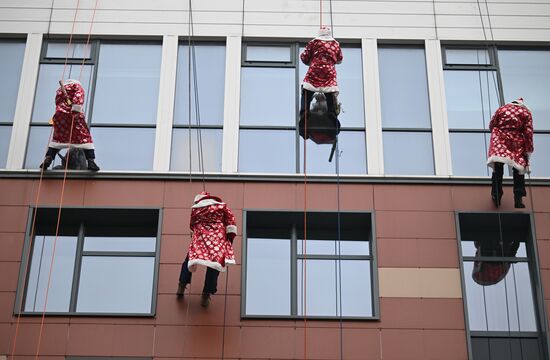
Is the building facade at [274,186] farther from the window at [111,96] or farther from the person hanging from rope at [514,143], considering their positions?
the person hanging from rope at [514,143]

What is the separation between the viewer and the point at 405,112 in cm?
1360

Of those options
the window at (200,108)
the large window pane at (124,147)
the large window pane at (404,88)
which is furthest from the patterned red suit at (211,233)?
the large window pane at (404,88)

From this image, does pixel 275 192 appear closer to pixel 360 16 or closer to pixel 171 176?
pixel 171 176

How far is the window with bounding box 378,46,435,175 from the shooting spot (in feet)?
43.2

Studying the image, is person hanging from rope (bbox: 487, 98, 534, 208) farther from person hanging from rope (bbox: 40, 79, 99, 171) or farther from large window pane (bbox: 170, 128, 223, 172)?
person hanging from rope (bbox: 40, 79, 99, 171)

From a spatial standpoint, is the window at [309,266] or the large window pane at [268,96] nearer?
the window at [309,266]

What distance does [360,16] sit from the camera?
1430 centimetres

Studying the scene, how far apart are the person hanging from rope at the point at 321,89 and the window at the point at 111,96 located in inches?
97.0

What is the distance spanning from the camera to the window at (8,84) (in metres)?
13.3

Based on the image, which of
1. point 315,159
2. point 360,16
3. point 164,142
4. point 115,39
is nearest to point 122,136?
point 164,142

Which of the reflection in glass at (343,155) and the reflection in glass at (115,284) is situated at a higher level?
the reflection in glass at (343,155)

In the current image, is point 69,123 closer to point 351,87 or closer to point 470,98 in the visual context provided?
point 351,87

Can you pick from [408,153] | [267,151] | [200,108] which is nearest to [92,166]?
[200,108]

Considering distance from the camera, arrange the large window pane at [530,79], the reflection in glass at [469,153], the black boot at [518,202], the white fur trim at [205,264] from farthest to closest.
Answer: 1. the large window pane at [530,79]
2. the reflection in glass at [469,153]
3. the black boot at [518,202]
4. the white fur trim at [205,264]
